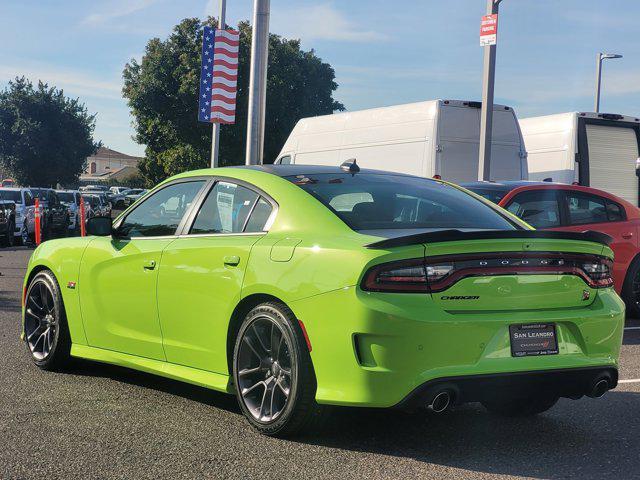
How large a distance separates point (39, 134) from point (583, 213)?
62461mm

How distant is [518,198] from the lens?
33.0 feet

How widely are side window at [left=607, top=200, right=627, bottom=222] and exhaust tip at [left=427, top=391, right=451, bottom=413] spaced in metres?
6.70

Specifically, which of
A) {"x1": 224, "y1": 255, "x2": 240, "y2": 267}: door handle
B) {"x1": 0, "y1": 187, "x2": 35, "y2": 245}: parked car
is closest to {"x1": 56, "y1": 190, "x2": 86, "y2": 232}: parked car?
{"x1": 0, "y1": 187, "x2": 35, "y2": 245}: parked car

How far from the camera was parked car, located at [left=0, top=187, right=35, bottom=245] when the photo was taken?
24525 mm

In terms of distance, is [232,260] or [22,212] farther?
[22,212]

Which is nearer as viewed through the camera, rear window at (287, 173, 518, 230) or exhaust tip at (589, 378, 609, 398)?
exhaust tip at (589, 378, 609, 398)

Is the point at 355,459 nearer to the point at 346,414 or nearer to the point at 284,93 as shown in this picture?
the point at 346,414

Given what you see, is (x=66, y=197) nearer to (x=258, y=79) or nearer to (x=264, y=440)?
(x=258, y=79)

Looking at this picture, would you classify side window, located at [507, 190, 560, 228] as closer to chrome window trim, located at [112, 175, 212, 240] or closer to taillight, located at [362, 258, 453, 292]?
chrome window trim, located at [112, 175, 212, 240]

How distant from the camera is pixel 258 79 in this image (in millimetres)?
16156

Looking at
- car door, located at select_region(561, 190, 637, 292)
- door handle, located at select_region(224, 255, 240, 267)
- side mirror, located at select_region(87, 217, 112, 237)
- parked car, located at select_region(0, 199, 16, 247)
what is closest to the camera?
door handle, located at select_region(224, 255, 240, 267)

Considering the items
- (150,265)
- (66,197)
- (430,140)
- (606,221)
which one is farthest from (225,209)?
(66,197)

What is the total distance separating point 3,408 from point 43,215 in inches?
901

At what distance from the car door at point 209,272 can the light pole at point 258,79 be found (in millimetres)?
10322
